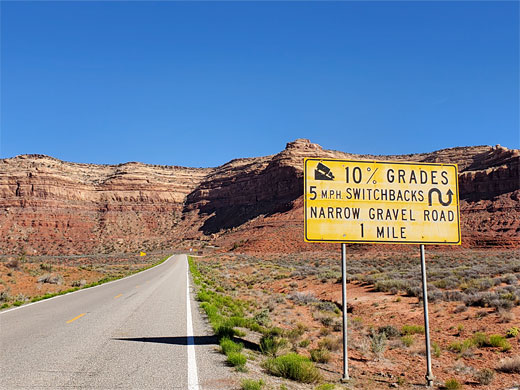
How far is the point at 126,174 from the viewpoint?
430 ft

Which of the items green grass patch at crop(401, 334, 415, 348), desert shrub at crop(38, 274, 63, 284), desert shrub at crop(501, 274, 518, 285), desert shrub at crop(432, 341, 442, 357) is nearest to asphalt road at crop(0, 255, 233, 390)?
green grass patch at crop(401, 334, 415, 348)

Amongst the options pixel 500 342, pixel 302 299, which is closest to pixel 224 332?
pixel 500 342

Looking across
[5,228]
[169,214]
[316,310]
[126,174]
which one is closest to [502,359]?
Answer: [316,310]

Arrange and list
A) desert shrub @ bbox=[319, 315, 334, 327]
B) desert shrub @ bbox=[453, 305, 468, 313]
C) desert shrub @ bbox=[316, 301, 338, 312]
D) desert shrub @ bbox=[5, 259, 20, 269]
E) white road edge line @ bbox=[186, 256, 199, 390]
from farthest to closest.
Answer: desert shrub @ bbox=[5, 259, 20, 269] < desert shrub @ bbox=[316, 301, 338, 312] < desert shrub @ bbox=[453, 305, 468, 313] < desert shrub @ bbox=[319, 315, 334, 327] < white road edge line @ bbox=[186, 256, 199, 390]

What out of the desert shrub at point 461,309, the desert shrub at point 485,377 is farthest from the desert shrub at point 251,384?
the desert shrub at point 461,309

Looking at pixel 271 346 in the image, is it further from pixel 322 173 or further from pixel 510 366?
pixel 510 366

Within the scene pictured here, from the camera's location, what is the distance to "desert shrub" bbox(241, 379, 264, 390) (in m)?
5.42

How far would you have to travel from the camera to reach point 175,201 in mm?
132875

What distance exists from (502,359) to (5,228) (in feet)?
374

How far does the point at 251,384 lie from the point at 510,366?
644cm

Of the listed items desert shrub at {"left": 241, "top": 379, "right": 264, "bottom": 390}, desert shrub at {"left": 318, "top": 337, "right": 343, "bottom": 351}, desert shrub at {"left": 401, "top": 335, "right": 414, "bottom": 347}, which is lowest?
desert shrub at {"left": 401, "top": 335, "right": 414, "bottom": 347}

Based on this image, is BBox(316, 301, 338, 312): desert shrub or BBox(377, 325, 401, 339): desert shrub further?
BBox(316, 301, 338, 312): desert shrub

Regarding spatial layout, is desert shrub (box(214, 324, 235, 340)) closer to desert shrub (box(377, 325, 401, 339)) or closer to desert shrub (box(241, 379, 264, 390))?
→ desert shrub (box(241, 379, 264, 390))

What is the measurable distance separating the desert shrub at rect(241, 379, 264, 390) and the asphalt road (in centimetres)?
27
